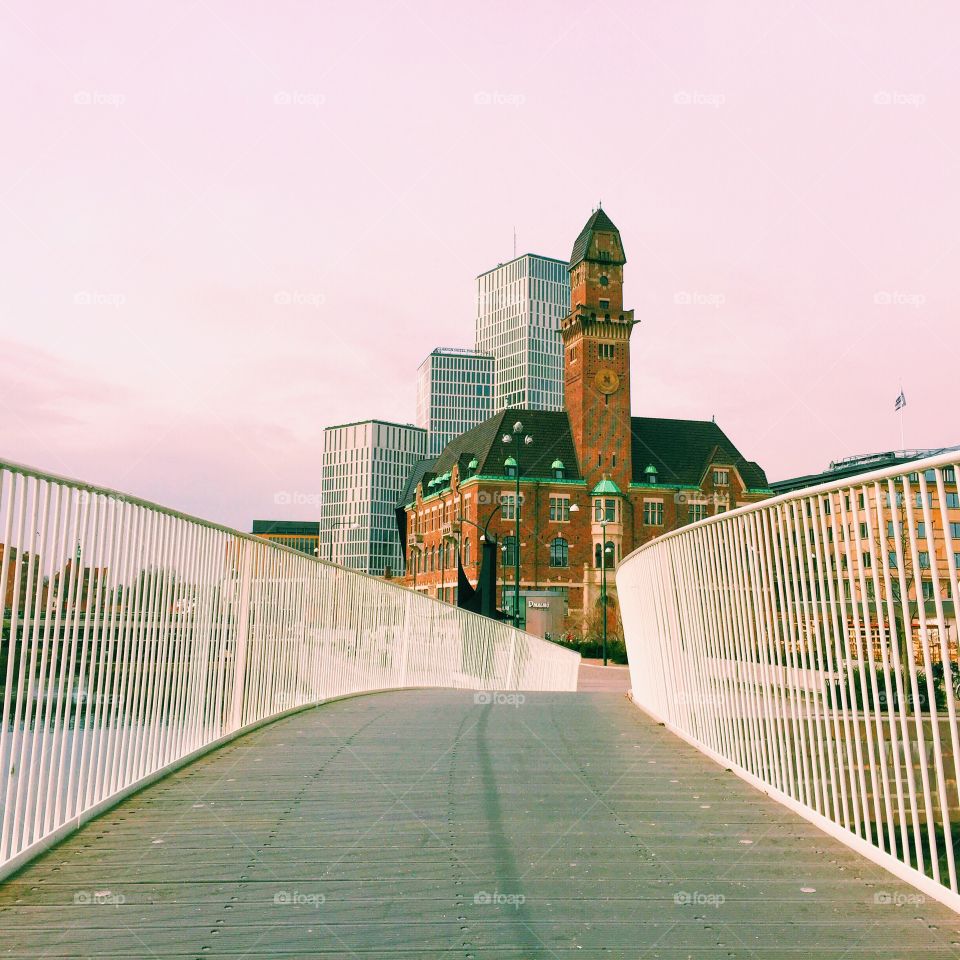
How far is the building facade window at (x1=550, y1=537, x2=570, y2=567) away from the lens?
7612 cm

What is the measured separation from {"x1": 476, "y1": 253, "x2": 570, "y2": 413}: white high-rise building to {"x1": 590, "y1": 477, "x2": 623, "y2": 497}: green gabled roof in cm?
8990

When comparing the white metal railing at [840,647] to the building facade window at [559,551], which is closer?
the white metal railing at [840,647]

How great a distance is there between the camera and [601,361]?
257ft

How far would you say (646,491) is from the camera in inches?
3115

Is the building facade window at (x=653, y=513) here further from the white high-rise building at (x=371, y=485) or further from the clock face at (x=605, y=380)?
the white high-rise building at (x=371, y=485)

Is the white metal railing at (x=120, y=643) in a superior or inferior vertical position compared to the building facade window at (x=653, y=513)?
inferior

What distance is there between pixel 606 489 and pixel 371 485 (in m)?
90.9

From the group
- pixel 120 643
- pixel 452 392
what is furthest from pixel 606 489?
pixel 452 392

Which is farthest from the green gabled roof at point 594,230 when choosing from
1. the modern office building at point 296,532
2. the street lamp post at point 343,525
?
the modern office building at point 296,532

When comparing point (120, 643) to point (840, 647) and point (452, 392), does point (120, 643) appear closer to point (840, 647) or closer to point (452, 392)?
point (840, 647)

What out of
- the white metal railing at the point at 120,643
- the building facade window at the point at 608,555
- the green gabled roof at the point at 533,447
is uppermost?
the green gabled roof at the point at 533,447

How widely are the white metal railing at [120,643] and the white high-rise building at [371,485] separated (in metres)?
150

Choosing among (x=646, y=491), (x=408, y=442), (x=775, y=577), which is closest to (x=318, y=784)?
(x=775, y=577)

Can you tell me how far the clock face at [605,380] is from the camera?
78000mm
